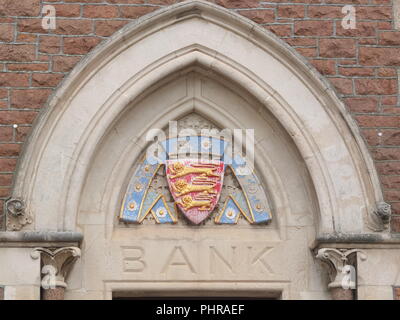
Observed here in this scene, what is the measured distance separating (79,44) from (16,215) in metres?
1.46

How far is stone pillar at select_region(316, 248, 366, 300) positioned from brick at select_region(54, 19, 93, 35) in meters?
2.52

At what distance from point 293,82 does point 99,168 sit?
167 cm

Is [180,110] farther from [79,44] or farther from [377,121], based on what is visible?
[377,121]

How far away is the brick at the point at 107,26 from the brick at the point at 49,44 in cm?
32

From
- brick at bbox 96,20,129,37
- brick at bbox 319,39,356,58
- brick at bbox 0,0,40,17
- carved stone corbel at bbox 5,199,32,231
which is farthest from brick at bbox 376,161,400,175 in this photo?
brick at bbox 0,0,40,17

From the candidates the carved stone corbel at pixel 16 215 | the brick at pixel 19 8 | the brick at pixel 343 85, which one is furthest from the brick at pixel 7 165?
the brick at pixel 343 85

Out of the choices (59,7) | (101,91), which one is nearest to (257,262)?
(101,91)

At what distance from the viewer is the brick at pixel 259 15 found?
26.9 ft

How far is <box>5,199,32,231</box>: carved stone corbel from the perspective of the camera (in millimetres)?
7586

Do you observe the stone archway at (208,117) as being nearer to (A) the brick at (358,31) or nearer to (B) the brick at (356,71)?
(B) the brick at (356,71)

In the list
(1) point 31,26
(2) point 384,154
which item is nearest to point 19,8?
(1) point 31,26

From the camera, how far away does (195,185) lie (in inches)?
320

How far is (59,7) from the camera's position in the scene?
8.19m

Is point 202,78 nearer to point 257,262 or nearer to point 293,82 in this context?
point 293,82
